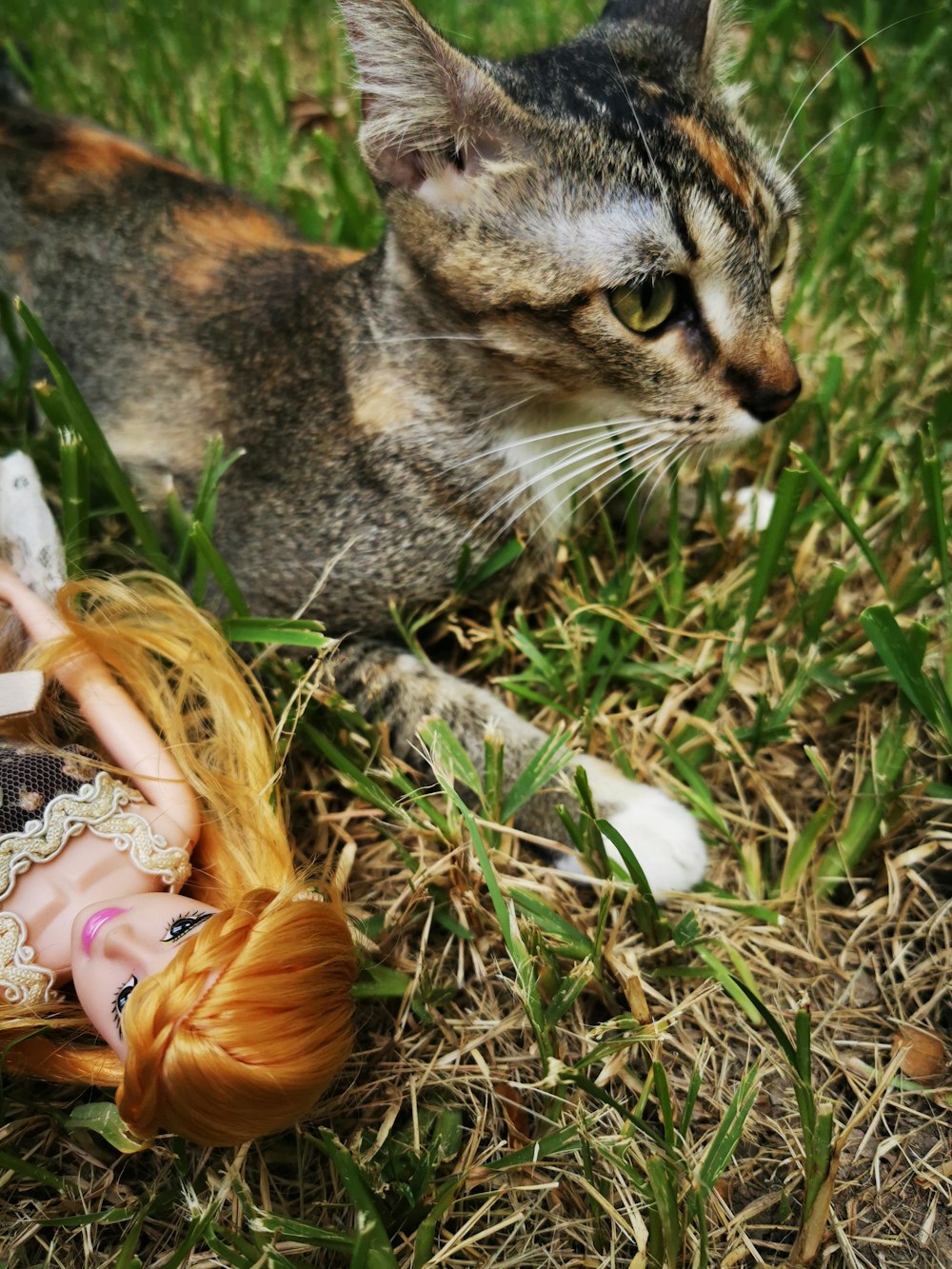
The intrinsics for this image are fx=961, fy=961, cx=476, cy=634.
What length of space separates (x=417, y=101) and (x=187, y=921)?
3.88 ft

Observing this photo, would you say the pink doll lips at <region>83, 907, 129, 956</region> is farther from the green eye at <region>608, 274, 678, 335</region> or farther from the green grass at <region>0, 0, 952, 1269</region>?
the green eye at <region>608, 274, 678, 335</region>

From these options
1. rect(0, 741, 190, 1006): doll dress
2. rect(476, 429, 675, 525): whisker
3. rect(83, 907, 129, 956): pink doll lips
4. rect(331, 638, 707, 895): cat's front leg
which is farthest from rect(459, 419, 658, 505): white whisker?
rect(83, 907, 129, 956): pink doll lips

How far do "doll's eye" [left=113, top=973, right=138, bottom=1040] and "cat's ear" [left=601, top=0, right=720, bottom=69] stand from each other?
5.57ft

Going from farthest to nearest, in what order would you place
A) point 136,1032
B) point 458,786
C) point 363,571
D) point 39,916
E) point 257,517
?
point 257,517 < point 363,571 < point 458,786 < point 39,916 < point 136,1032

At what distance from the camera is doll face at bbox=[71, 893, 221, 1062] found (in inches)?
41.8

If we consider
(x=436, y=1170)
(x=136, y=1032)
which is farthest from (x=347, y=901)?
(x=136, y=1032)

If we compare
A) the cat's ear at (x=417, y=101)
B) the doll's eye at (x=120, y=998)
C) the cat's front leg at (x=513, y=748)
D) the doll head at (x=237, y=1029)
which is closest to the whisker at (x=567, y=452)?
the cat's front leg at (x=513, y=748)

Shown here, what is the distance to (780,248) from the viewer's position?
167 centimetres

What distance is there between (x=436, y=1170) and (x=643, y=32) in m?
1.83

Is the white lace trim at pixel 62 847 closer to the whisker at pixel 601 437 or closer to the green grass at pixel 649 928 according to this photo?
the green grass at pixel 649 928

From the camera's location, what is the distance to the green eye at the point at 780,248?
1.64 metres

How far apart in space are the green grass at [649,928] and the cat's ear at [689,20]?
211 millimetres

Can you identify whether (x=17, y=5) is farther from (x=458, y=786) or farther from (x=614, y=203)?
(x=458, y=786)

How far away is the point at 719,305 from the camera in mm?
1453
